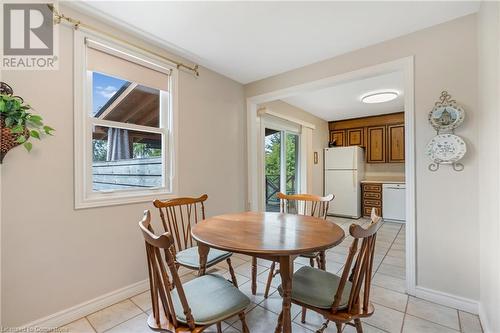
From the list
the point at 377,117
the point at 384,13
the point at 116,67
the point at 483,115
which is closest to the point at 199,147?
the point at 116,67

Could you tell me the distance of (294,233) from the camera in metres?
1.45

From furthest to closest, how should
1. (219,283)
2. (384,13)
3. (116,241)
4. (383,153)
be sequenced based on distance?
(383,153), (116,241), (384,13), (219,283)

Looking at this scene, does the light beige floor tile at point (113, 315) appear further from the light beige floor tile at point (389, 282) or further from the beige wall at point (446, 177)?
the beige wall at point (446, 177)

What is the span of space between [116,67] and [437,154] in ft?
9.46

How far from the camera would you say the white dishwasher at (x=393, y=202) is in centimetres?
483

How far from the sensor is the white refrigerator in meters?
5.21

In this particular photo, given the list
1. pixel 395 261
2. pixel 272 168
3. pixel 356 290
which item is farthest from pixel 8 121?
pixel 395 261

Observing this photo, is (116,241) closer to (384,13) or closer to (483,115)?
(384,13)

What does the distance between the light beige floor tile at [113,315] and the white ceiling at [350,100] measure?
3.30 meters

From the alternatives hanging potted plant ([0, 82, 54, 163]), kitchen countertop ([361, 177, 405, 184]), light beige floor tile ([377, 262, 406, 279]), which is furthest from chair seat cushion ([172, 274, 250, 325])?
kitchen countertop ([361, 177, 405, 184])

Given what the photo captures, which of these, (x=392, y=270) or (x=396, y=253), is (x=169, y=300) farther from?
(x=396, y=253)

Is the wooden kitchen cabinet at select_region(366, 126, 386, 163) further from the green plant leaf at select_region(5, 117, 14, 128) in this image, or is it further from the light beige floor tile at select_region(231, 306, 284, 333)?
the green plant leaf at select_region(5, 117, 14, 128)

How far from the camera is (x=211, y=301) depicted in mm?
1220

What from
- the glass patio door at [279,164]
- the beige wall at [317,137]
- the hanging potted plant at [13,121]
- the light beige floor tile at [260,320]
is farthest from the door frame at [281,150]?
the hanging potted plant at [13,121]
